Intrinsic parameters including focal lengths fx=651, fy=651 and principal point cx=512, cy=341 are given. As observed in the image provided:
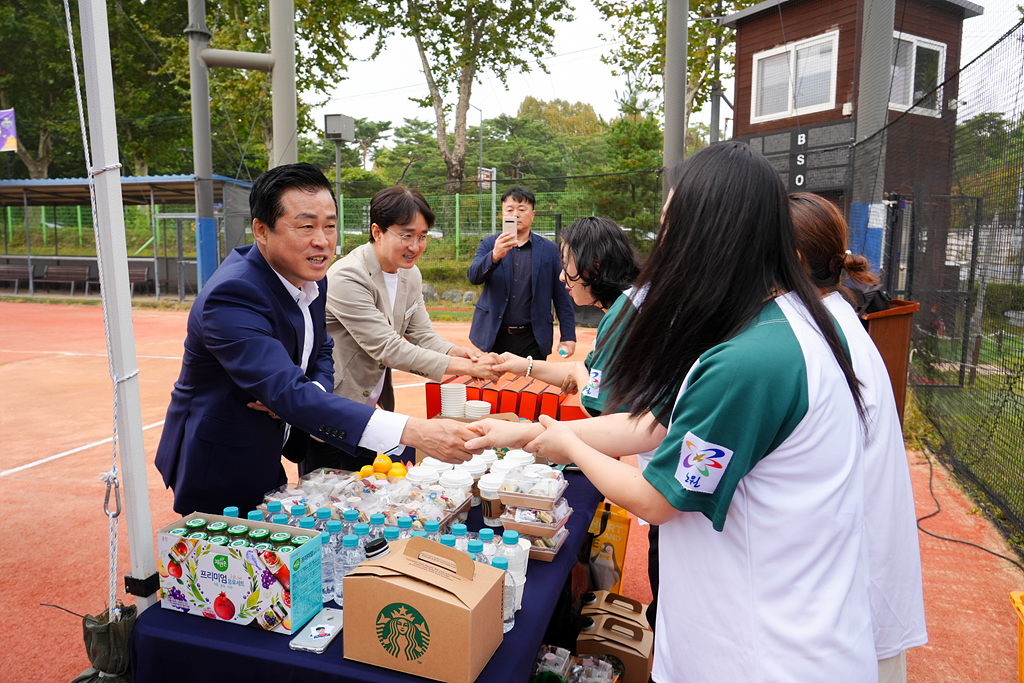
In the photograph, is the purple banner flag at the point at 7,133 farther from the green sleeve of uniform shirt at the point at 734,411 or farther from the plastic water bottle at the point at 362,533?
the green sleeve of uniform shirt at the point at 734,411

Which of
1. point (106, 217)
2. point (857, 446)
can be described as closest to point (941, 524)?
point (857, 446)

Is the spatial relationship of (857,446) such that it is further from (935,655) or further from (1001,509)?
(1001,509)

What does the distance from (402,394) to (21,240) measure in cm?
2250

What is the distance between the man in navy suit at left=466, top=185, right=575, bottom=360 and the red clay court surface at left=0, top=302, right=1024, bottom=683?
6.26ft

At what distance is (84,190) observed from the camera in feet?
65.0

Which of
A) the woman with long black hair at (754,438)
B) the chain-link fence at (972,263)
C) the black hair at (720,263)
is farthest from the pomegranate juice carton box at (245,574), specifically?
the chain-link fence at (972,263)

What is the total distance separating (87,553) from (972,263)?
296 inches

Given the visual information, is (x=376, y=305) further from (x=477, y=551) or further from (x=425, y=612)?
(x=425, y=612)

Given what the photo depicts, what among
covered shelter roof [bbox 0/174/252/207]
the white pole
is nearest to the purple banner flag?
the white pole

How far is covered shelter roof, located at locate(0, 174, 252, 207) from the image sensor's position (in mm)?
18234

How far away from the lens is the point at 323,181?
2.29 m

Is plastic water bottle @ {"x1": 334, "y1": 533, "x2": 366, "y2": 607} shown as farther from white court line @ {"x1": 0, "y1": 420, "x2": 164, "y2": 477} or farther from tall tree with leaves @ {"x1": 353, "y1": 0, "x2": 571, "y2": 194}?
tall tree with leaves @ {"x1": 353, "y1": 0, "x2": 571, "y2": 194}

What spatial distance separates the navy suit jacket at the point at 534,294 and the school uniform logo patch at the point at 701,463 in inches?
168

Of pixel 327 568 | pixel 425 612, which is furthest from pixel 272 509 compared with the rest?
pixel 425 612
